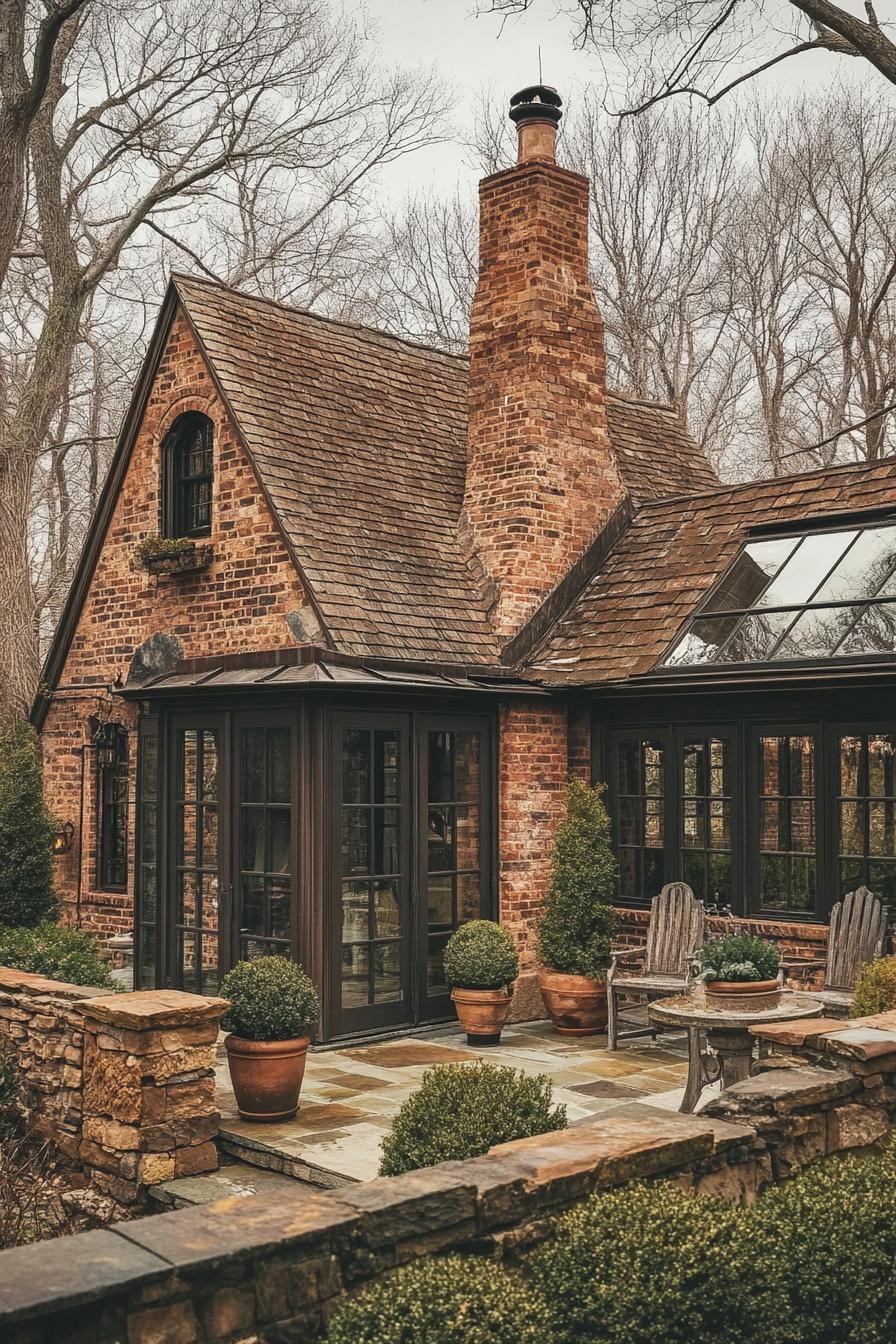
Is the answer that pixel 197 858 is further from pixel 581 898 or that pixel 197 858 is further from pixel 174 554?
pixel 581 898

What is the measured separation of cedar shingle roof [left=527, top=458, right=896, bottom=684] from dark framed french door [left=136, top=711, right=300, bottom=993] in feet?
8.20

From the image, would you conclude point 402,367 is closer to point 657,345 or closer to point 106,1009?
point 106,1009

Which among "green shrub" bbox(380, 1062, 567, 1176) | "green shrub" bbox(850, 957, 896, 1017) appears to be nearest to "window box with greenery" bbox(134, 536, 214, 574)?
"green shrub" bbox(850, 957, 896, 1017)

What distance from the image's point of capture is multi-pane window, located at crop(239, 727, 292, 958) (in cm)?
952

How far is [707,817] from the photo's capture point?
10047mm

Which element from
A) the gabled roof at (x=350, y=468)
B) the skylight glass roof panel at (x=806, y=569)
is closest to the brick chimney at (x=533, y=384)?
the gabled roof at (x=350, y=468)

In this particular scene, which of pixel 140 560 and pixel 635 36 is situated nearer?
pixel 635 36

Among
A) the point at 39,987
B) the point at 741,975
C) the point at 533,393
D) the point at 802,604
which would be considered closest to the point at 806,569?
the point at 802,604

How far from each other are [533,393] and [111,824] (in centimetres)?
549

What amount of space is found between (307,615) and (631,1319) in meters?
6.50

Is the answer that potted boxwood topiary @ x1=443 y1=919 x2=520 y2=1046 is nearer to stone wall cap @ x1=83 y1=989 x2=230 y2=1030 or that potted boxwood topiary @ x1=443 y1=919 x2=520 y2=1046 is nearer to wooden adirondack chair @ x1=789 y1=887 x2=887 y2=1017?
wooden adirondack chair @ x1=789 y1=887 x2=887 y2=1017

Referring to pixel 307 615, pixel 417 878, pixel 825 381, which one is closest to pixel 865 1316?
pixel 417 878

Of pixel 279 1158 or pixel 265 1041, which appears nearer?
pixel 279 1158

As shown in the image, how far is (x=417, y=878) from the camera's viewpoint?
32.4 feet
